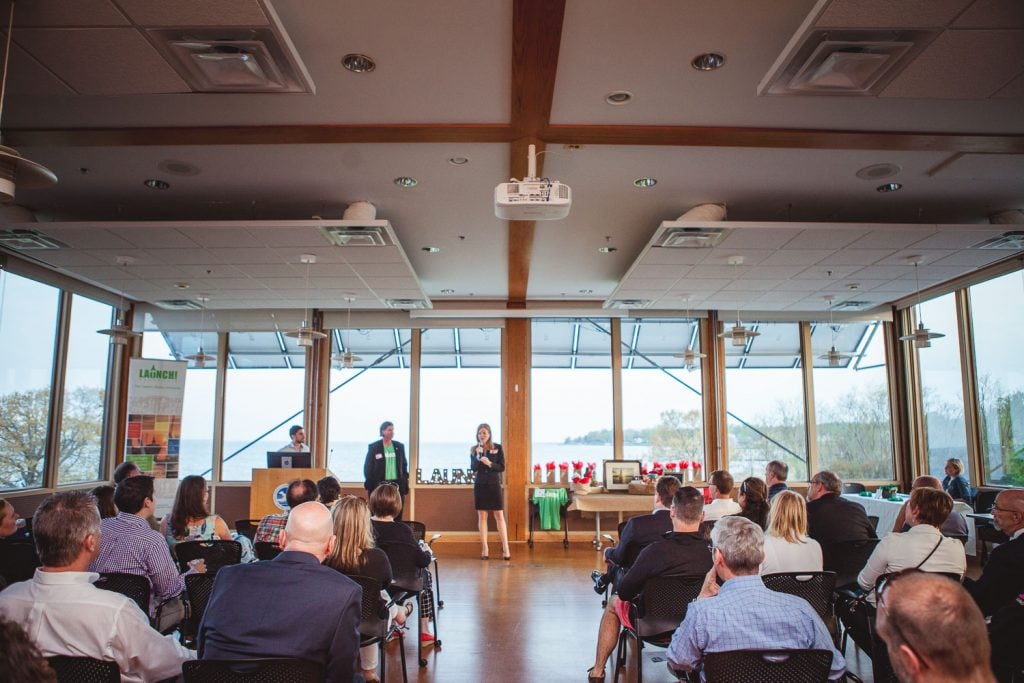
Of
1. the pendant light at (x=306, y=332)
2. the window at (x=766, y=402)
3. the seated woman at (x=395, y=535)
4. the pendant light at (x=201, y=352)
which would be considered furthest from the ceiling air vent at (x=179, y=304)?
the window at (x=766, y=402)

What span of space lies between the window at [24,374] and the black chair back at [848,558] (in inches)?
331

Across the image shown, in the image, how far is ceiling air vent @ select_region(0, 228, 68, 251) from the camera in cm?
612

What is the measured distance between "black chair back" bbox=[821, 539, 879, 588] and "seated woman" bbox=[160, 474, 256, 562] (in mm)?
3764

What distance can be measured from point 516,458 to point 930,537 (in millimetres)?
7000

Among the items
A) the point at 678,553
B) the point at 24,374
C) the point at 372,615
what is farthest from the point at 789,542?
the point at 24,374

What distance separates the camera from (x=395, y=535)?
14.1ft

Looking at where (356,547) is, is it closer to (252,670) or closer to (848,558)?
(252,670)

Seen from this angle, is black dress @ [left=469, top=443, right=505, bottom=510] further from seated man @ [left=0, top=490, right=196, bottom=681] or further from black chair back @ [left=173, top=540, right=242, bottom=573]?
seated man @ [left=0, top=490, right=196, bottom=681]

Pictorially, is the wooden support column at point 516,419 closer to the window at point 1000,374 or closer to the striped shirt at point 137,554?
the window at point 1000,374

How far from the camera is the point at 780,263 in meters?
7.20

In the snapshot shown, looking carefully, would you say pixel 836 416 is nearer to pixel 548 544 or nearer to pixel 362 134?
pixel 548 544

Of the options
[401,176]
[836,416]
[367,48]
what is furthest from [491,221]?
[836,416]

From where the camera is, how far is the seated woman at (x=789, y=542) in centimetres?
372

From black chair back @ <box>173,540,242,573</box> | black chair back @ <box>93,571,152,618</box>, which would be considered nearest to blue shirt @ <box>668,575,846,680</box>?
black chair back @ <box>93,571,152,618</box>
